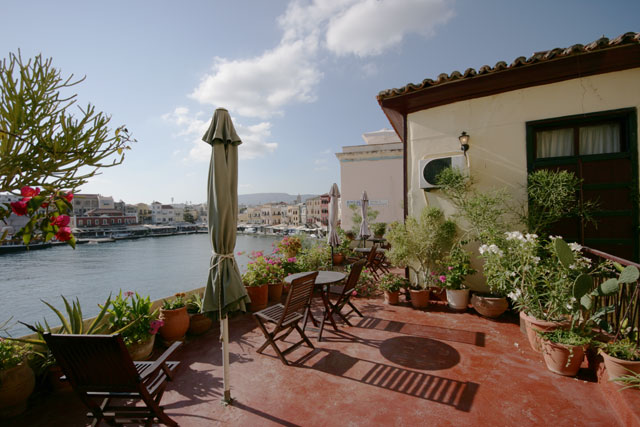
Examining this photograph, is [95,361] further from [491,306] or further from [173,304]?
[491,306]

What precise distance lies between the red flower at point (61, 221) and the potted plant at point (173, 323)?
231 cm

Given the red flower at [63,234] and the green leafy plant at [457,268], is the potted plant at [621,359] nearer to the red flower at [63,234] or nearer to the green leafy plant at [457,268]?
the green leafy plant at [457,268]

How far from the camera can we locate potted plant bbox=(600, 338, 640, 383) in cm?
227

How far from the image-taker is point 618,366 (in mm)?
2336

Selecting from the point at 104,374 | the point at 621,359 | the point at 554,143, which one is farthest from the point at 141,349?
the point at 554,143

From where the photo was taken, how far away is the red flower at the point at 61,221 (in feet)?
5.78

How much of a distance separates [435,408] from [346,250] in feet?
22.9

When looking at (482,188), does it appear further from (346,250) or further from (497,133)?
(346,250)

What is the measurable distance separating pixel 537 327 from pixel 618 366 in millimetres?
880

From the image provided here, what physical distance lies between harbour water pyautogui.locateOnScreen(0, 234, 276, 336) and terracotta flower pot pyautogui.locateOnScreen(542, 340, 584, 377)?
13299 millimetres

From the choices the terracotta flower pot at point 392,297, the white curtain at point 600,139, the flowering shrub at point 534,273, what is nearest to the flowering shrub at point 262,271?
the terracotta flower pot at point 392,297

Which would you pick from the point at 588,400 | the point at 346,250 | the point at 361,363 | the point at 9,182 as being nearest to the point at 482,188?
the point at 588,400

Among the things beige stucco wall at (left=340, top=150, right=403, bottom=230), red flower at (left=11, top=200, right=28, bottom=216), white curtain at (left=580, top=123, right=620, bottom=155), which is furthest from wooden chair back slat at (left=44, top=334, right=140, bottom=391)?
beige stucco wall at (left=340, top=150, right=403, bottom=230)

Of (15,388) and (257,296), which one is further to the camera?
(257,296)
